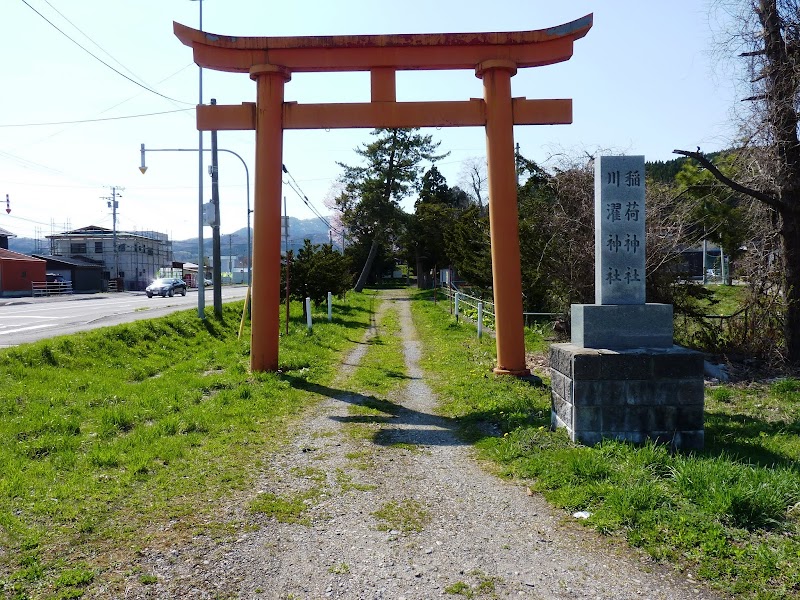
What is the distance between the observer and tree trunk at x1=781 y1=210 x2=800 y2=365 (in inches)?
447

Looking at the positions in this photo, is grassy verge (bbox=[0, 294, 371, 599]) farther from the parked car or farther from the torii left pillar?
the parked car

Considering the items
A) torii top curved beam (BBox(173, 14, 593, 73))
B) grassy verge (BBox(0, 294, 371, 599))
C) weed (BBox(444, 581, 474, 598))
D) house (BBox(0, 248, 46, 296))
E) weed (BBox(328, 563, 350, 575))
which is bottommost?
weed (BBox(444, 581, 474, 598))

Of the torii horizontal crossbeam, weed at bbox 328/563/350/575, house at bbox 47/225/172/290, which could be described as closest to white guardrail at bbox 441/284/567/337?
the torii horizontal crossbeam

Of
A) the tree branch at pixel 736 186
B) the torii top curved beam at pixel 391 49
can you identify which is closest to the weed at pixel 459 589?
the torii top curved beam at pixel 391 49

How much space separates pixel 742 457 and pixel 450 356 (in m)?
8.02

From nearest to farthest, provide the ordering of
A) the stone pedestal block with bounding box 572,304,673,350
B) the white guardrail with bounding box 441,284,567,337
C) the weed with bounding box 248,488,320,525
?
the weed with bounding box 248,488,320,525
the stone pedestal block with bounding box 572,304,673,350
the white guardrail with bounding box 441,284,567,337

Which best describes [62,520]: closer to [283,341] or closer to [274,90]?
[274,90]

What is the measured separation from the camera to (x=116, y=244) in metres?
63.9

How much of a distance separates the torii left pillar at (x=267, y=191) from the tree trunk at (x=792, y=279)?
912 centimetres

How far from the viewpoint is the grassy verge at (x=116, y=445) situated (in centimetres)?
421

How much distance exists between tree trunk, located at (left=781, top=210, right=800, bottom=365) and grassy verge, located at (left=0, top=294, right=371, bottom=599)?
8.43 meters

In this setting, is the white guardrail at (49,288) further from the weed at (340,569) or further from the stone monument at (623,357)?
the weed at (340,569)

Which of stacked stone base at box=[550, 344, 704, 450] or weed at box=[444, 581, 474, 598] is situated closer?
weed at box=[444, 581, 474, 598]

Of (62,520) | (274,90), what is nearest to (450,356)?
(274,90)
